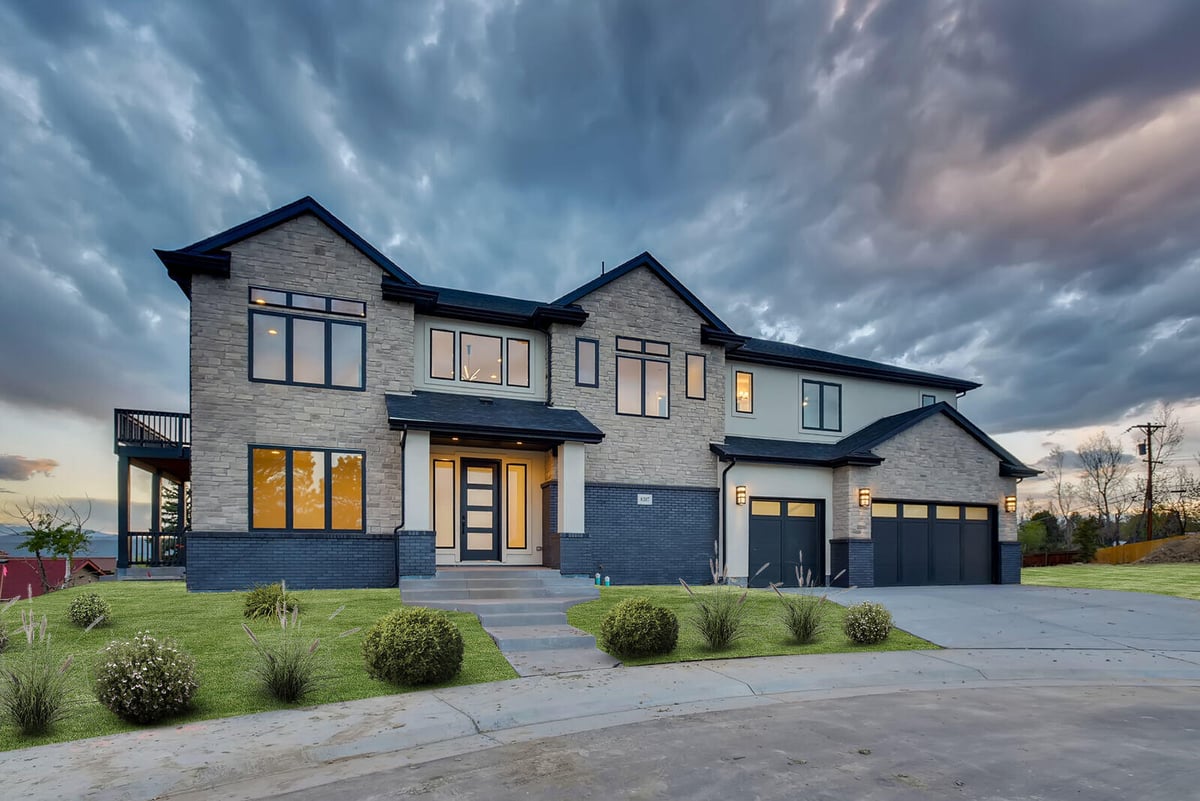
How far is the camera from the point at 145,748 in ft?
18.5

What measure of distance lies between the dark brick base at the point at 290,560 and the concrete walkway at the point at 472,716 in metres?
8.02

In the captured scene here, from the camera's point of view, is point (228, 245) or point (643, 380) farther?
point (643, 380)

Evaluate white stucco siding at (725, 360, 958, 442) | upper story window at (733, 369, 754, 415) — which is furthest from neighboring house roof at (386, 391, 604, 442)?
white stucco siding at (725, 360, 958, 442)

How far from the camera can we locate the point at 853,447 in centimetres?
2016

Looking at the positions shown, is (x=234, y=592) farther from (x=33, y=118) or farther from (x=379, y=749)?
(x=33, y=118)

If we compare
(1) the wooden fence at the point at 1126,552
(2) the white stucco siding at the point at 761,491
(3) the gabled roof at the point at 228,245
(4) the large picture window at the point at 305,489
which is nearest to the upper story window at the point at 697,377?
(2) the white stucco siding at the point at 761,491

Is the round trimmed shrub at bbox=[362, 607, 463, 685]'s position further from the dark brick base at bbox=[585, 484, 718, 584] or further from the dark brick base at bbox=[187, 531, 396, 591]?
the dark brick base at bbox=[585, 484, 718, 584]

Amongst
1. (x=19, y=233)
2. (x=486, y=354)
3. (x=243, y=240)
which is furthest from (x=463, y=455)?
(x=19, y=233)

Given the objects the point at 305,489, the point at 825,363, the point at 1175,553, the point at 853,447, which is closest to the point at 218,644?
the point at 305,489

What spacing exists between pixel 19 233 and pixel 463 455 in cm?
1387

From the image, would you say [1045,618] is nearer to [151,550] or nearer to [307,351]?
[307,351]

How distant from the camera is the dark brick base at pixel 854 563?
1881 centimetres

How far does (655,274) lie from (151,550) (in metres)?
16.5

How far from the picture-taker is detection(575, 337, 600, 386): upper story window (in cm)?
1748
